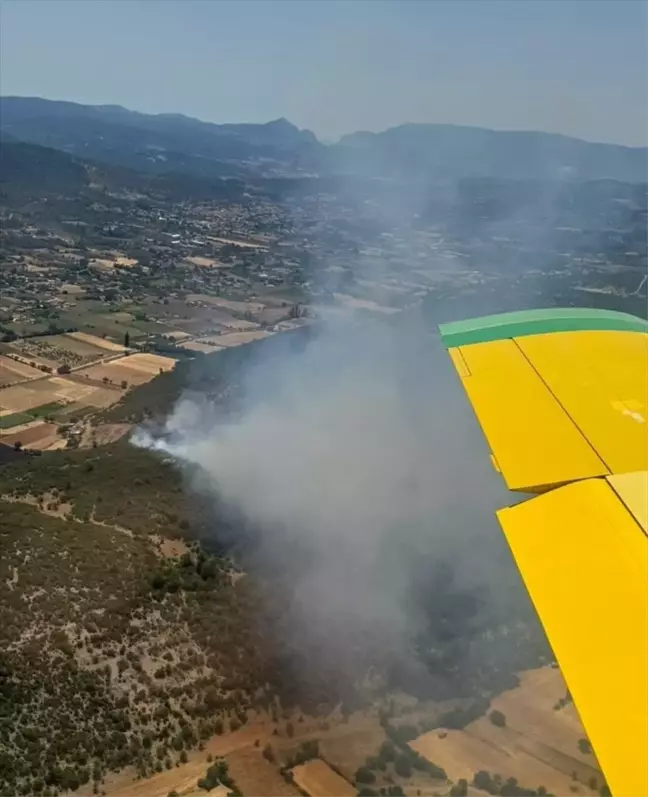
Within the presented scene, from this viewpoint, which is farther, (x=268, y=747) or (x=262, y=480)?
(x=262, y=480)

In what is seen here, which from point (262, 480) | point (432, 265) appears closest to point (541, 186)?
point (432, 265)

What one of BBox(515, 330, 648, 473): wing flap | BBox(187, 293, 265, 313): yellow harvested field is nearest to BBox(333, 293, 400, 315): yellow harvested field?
BBox(187, 293, 265, 313): yellow harvested field

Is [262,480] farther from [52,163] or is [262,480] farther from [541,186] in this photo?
[52,163]

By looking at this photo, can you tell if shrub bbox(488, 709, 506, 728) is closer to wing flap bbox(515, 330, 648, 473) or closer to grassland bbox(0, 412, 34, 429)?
wing flap bbox(515, 330, 648, 473)

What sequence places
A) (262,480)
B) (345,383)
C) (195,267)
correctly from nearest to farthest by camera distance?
1. (262,480)
2. (345,383)
3. (195,267)

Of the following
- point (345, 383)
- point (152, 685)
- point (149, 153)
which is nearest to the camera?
point (152, 685)
